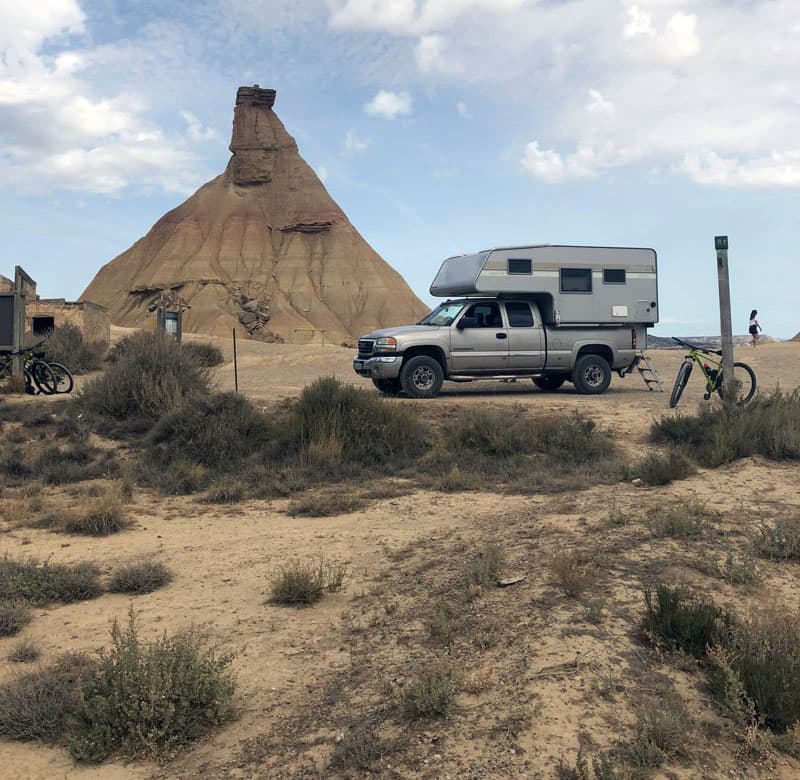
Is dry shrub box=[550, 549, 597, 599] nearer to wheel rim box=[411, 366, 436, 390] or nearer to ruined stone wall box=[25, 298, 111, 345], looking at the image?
wheel rim box=[411, 366, 436, 390]

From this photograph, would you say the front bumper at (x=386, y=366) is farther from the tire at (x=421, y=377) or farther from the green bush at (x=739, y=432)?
the green bush at (x=739, y=432)

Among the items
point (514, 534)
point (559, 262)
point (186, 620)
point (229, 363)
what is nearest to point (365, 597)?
point (186, 620)

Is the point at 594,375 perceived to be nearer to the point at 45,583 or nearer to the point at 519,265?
the point at 519,265

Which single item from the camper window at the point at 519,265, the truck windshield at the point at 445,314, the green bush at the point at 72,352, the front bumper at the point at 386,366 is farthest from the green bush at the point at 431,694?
the green bush at the point at 72,352

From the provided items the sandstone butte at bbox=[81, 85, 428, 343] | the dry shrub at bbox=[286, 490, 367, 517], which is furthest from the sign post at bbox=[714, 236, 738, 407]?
the sandstone butte at bbox=[81, 85, 428, 343]

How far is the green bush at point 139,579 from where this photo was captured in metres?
5.88

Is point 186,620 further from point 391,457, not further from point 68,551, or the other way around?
point 391,457

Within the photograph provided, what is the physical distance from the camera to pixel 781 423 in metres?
9.06

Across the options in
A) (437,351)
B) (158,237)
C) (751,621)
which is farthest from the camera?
(158,237)

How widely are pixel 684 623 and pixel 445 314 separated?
11.3m

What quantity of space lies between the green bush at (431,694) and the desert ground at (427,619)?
57 mm

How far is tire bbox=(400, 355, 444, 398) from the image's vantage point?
46.4 feet

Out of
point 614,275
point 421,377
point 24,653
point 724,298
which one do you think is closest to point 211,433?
point 421,377

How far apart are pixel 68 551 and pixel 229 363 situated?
22.6 metres
